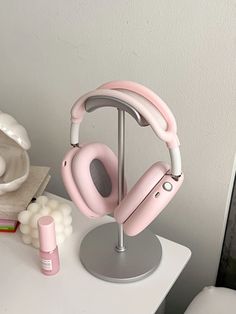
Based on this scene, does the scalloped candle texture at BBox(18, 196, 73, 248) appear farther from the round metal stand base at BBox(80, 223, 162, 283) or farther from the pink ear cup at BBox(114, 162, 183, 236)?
the pink ear cup at BBox(114, 162, 183, 236)

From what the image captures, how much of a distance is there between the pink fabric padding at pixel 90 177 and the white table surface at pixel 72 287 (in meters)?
0.13

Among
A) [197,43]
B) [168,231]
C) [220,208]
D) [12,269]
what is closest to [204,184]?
[220,208]

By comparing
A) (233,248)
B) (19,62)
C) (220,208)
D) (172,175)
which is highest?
(19,62)

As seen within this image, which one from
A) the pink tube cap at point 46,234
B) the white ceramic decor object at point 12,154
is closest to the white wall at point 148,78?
the white ceramic decor object at point 12,154

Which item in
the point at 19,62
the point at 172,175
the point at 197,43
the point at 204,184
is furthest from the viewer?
the point at 19,62

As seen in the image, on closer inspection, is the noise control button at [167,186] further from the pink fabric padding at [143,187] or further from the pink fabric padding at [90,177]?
the pink fabric padding at [90,177]

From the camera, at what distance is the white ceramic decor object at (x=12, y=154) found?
0.87 metres

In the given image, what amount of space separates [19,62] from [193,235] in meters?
0.56

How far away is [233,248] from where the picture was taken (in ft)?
3.28

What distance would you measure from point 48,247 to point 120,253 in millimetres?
139

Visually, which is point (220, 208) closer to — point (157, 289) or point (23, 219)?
point (157, 289)

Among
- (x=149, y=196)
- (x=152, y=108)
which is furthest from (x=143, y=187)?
(x=152, y=108)

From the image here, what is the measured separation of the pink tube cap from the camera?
2.43ft

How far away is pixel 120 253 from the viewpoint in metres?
0.81
